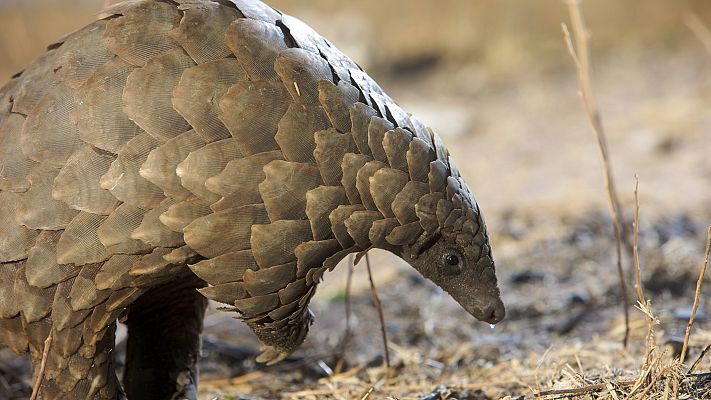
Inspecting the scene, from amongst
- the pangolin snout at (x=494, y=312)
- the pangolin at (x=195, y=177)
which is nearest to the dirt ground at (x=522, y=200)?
the pangolin snout at (x=494, y=312)

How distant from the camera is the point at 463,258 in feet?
8.07

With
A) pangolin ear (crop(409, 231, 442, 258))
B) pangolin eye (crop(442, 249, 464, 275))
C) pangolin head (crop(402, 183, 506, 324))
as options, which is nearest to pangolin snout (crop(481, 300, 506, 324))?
pangolin head (crop(402, 183, 506, 324))

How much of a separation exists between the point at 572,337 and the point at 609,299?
55 cm

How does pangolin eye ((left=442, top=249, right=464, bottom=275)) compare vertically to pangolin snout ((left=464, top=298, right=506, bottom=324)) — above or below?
above

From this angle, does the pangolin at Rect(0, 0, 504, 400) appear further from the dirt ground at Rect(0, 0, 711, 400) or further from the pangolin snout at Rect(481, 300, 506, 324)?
the dirt ground at Rect(0, 0, 711, 400)

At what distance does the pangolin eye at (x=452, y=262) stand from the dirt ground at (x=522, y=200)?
43cm

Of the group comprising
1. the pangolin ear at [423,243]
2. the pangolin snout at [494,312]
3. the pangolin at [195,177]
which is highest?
the pangolin at [195,177]

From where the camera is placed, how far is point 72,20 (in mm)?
10344

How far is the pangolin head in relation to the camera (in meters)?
2.38

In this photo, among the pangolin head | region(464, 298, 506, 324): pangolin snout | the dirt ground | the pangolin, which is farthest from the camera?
the dirt ground

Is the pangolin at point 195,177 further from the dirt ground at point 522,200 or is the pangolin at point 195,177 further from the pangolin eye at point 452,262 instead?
the dirt ground at point 522,200

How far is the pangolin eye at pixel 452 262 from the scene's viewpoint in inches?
96.0

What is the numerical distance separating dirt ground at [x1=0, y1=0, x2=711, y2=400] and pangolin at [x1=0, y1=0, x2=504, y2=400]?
64 cm

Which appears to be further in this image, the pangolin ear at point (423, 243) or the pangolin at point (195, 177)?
the pangolin ear at point (423, 243)
